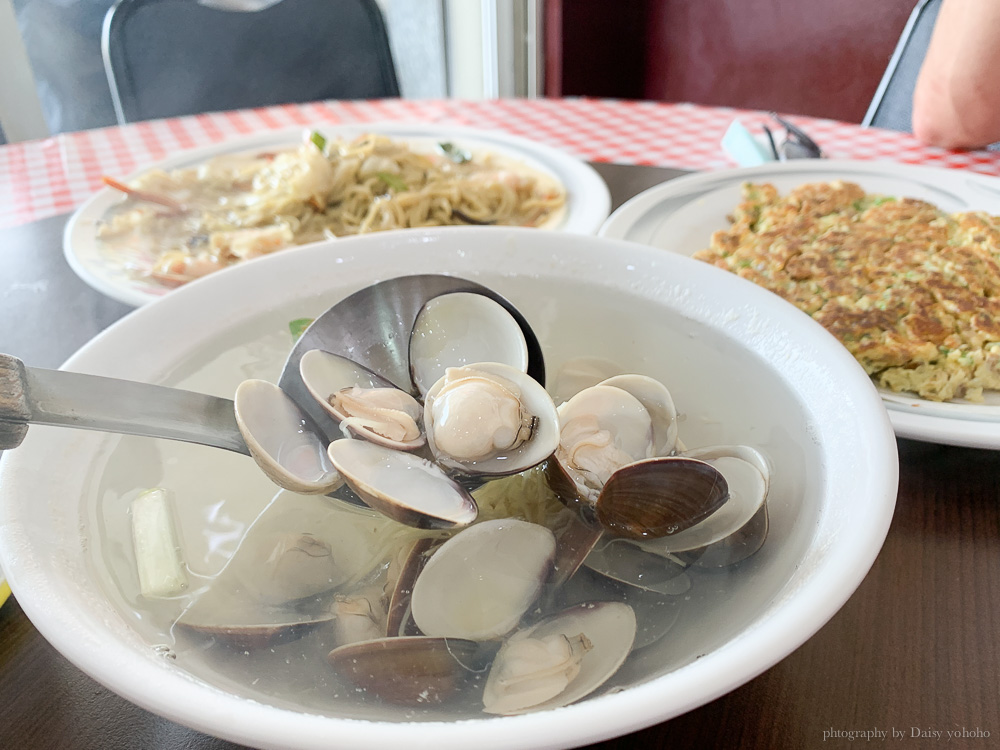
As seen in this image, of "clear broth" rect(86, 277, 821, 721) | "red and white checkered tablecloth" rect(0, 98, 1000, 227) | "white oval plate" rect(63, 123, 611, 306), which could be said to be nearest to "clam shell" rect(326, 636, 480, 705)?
"clear broth" rect(86, 277, 821, 721)

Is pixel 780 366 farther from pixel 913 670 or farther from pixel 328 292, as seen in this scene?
pixel 328 292

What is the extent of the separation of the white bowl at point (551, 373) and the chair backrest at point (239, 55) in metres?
1.85

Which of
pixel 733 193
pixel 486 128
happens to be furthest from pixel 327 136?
pixel 733 193

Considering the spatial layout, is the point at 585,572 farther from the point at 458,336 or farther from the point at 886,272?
the point at 886,272

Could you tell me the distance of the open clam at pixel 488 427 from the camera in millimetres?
608

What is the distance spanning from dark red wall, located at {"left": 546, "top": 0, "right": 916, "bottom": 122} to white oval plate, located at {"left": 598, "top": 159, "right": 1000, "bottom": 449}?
231 cm

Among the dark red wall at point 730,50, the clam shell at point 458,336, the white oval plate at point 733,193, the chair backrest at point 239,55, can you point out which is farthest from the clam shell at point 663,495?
the dark red wall at point 730,50

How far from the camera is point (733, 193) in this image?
4.49 feet

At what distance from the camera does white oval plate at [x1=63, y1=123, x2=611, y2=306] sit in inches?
45.0

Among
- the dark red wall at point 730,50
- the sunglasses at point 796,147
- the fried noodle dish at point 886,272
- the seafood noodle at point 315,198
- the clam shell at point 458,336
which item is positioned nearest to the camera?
the clam shell at point 458,336

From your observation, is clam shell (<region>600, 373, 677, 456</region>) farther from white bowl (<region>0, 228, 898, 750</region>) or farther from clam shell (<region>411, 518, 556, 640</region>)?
clam shell (<region>411, 518, 556, 640</region>)

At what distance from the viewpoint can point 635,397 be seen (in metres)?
0.69

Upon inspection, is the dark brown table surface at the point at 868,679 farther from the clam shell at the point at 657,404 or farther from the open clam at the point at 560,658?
the clam shell at the point at 657,404

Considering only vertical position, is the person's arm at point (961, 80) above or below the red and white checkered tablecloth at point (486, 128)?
above
